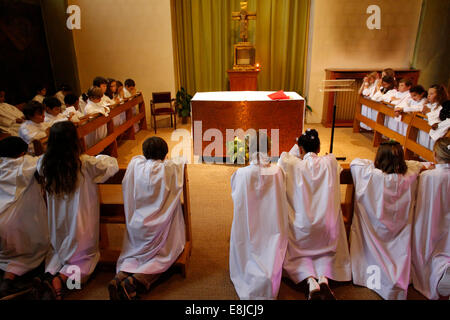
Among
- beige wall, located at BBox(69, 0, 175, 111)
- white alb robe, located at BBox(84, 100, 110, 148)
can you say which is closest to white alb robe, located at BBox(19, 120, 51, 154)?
white alb robe, located at BBox(84, 100, 110, 148)

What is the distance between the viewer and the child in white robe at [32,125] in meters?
3.50

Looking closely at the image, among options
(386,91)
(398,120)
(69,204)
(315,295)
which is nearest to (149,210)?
(69,204)

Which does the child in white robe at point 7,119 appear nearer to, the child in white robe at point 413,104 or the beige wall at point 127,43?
the beige wall at point 127,43

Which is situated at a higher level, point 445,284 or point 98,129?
point 98,129

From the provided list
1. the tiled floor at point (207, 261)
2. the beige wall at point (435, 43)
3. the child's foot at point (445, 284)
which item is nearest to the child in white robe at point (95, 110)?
the tiled floor at point (207, 261)

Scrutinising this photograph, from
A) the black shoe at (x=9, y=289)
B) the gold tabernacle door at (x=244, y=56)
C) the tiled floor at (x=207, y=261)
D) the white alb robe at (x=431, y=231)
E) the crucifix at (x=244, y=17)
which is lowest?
the tiled floor at (x=207, y=261)

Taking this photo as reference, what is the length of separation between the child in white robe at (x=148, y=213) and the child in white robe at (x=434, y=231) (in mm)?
1772

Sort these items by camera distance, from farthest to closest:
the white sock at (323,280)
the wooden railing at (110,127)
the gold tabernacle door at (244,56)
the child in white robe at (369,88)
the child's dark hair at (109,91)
Result: the gold tabernacle door at (244,56)
the child in white robe at (369,88)
the child's dark hair at (109,91)
the wooden railing at (110,127)
the white sock at (323,280)

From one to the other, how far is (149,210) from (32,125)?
2118 millimetres

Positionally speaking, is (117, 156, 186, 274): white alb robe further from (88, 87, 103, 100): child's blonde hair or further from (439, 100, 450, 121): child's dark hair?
(439, 100, 450, 121): child's dark hair

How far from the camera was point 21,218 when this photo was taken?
253 cm

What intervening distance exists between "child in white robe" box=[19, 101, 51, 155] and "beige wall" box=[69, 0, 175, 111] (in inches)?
156

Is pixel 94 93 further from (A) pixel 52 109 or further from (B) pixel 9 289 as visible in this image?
(B) pixel 9 289
